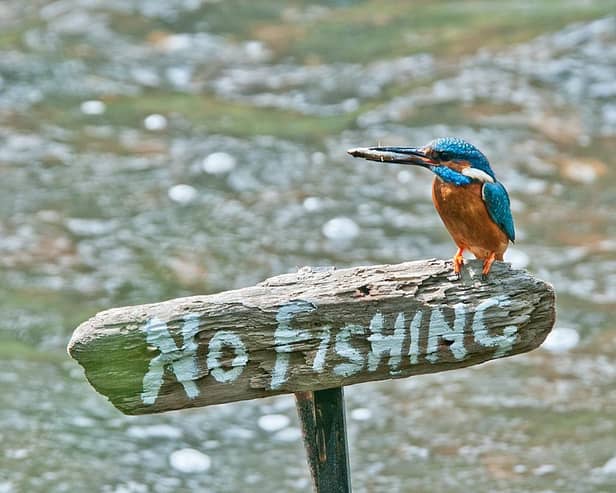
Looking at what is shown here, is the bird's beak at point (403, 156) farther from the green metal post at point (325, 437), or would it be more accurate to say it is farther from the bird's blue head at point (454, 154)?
the green metal post at point (325, 437)

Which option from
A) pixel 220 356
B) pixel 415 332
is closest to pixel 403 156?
pixel 415 332

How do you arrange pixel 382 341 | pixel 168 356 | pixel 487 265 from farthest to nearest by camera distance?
pixel 487 265
pixel 382 341
pixel 168 356

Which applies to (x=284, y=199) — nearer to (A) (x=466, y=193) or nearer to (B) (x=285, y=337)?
(A) (x=466, y=193)

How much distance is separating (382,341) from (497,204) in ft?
1.39

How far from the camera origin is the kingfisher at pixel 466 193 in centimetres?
216

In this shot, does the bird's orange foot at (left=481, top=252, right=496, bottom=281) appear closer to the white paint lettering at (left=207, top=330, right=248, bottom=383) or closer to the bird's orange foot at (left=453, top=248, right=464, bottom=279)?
the bird's orange foot at (left=453, top=248, right=464, bottom=279)

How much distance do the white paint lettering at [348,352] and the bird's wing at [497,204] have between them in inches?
16.7

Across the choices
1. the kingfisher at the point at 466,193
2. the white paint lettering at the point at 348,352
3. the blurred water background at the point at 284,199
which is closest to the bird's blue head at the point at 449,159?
the kingfisher at the point at 466,193

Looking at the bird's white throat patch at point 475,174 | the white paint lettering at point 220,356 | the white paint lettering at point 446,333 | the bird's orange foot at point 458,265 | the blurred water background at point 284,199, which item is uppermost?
the blurred water background at point 284,199

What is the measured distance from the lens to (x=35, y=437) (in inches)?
148

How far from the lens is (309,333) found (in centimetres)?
196

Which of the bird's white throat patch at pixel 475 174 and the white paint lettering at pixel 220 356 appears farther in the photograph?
the bird's white throat patch at pixel 475 174

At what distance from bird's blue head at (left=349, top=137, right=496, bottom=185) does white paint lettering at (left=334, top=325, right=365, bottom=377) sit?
375 millimetres

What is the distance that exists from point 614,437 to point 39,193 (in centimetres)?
330
